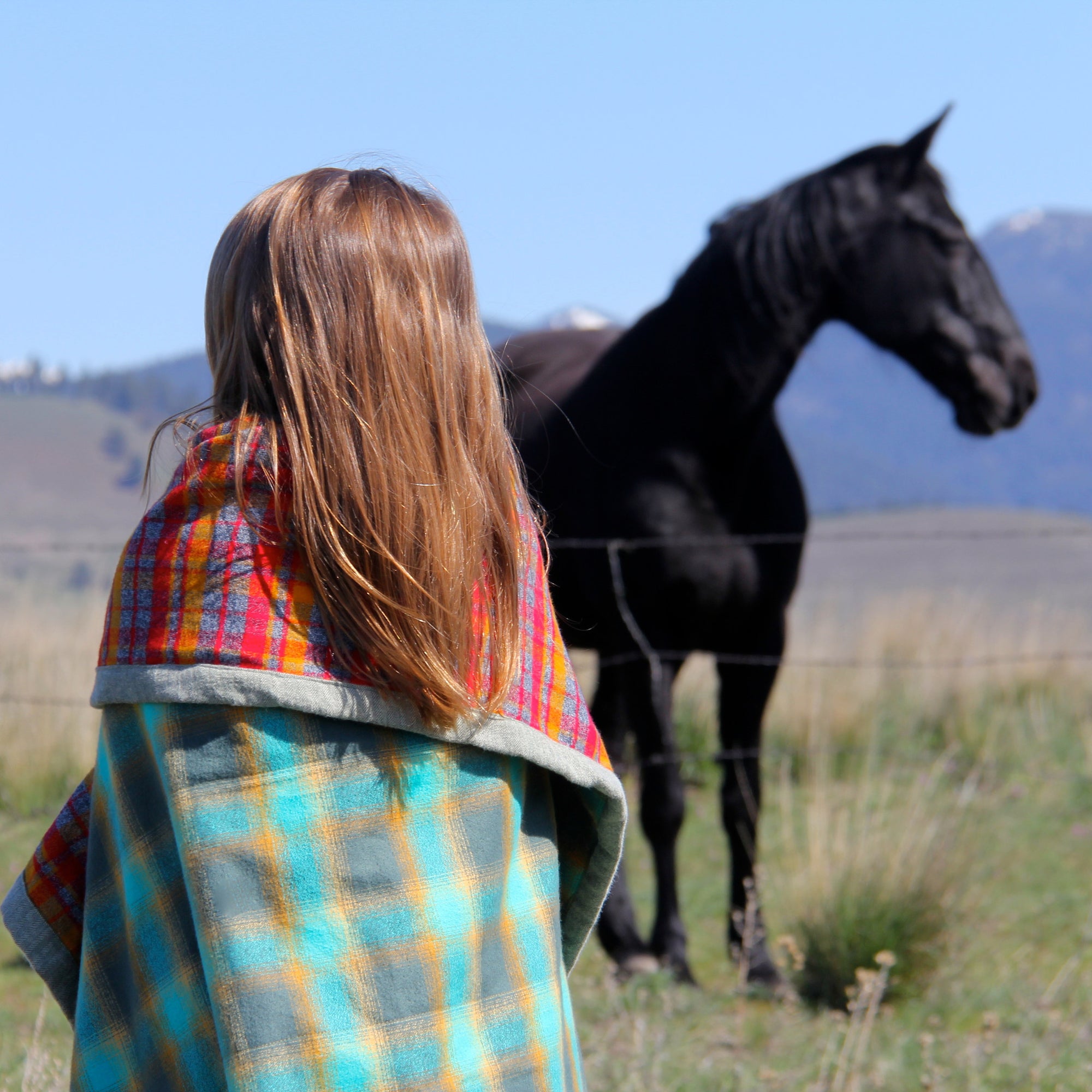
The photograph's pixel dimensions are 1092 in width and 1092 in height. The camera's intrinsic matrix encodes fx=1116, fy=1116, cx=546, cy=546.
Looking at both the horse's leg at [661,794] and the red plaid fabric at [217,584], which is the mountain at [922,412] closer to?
the horse's leg at [661,794]

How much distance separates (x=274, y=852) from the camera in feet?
3.32

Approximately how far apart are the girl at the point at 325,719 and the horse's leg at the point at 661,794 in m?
2.00

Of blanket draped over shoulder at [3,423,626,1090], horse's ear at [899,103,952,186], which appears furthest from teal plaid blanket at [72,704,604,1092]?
horse's ear at [899,103,952,186]

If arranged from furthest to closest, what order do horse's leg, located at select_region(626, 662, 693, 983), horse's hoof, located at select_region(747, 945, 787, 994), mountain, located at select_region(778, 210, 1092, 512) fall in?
1. mountain, located at select_region(778, 210, 1092, 512)
2. horse's leg, located at select_region(626, 662, 693, 983)
3. horse's hoof, located at select_region(747, 945, 787, 994)

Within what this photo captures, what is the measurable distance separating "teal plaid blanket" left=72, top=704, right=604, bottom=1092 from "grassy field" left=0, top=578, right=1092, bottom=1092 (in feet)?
2.45

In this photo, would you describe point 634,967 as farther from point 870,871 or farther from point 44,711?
point 44,711

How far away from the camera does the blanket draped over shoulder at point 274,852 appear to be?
1.01 metres

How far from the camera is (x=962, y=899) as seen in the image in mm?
3066

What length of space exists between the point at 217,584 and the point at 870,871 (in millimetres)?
2417

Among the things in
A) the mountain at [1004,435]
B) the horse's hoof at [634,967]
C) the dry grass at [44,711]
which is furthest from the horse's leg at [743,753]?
the mountain at [1004,435]

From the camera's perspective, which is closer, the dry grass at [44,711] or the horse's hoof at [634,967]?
the horse's hoof at [634,967]

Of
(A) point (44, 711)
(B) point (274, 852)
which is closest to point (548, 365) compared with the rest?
(A) point (44, 711)

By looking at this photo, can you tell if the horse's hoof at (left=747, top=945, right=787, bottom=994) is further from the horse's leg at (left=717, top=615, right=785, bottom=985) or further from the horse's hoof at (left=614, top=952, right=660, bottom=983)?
the horse's hoof at (left=614, top=952, right=660, bottom=983)

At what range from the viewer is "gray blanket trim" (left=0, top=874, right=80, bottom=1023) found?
1.17 m
